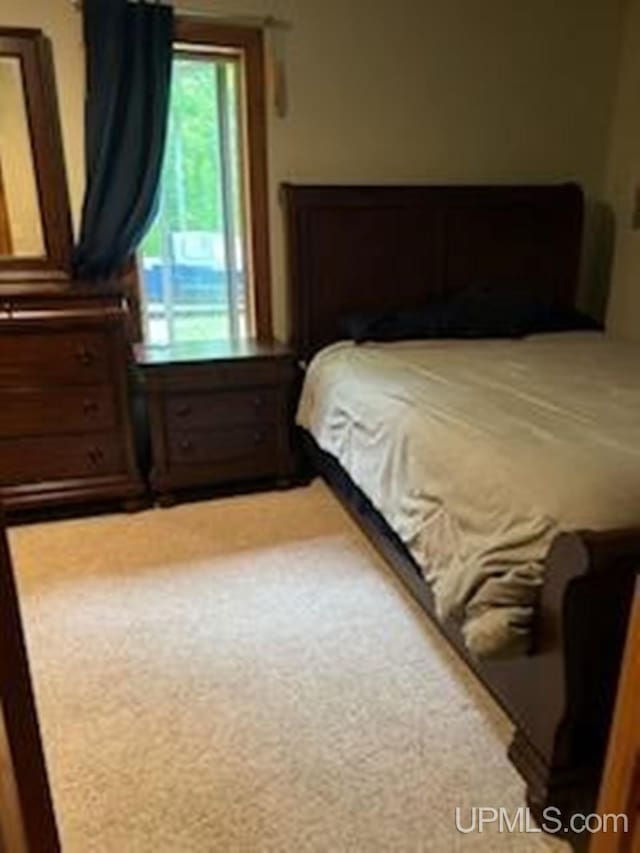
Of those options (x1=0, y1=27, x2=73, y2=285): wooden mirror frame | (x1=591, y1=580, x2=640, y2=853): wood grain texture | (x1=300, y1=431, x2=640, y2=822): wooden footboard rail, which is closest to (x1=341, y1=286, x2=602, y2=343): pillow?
(x1=0, y1=27, x2=73, y2=285): wooden mirror frame

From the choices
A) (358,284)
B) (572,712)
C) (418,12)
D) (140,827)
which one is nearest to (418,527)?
(572,712)

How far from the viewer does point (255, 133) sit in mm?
3039

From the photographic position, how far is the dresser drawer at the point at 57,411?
2.73 metres

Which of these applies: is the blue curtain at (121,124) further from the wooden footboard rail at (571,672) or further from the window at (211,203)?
the wooden footboard rail at (571,672)

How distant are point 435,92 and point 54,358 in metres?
2.20

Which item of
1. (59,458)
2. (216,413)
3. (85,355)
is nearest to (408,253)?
(216,413)

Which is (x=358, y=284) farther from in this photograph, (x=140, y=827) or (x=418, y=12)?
(x=140, y=827)

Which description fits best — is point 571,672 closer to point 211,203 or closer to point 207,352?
Answer: point 207,352

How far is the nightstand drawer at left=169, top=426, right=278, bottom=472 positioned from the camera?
2.97 meters

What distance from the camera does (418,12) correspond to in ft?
10.2

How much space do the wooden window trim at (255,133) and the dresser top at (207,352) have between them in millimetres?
198

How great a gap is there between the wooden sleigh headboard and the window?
20 centimetres

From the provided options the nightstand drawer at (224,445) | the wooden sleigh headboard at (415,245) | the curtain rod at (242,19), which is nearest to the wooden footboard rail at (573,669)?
the nightstand drawer at (224,445)
